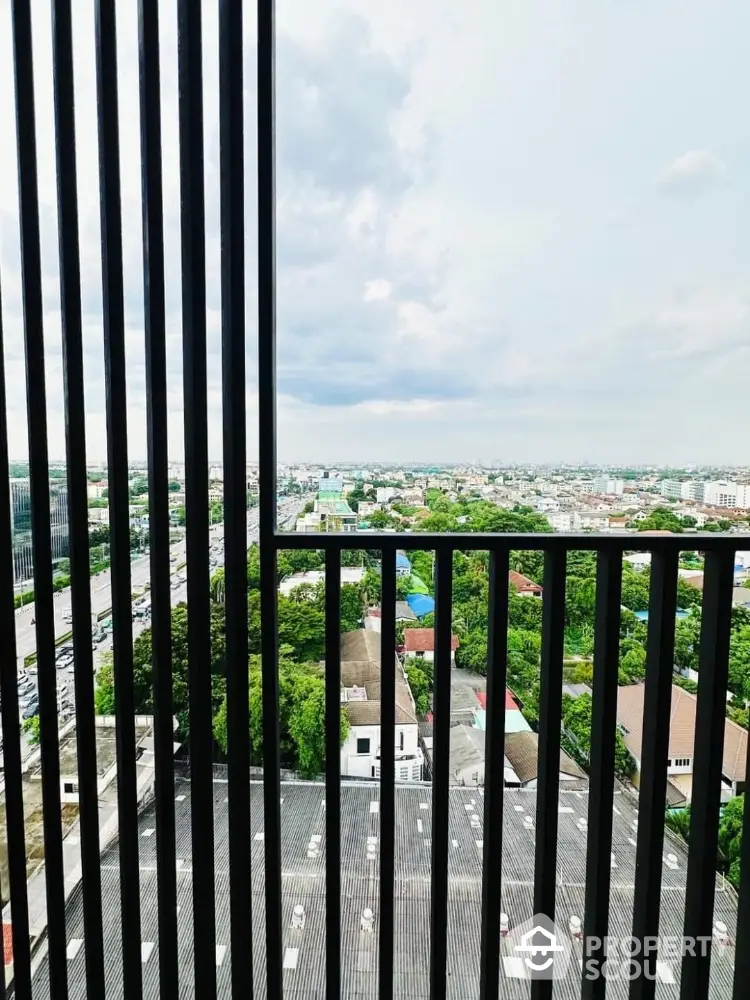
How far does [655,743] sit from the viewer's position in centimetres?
92

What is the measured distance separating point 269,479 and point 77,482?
0.43 meters

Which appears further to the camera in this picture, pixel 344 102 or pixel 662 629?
pixel 344 102

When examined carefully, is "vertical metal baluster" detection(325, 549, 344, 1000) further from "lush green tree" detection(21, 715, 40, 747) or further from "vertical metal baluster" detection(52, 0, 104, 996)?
"lush green tree" detection(21, 715, 40, 747)

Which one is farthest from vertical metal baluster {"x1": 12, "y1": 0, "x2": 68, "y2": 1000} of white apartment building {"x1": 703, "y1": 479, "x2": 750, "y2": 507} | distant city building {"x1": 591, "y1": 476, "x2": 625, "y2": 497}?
white apartment building {"x1": 703, "y1": 479, "x2": 750, "y2": 507}

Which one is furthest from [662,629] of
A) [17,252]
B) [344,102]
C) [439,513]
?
[17,252]

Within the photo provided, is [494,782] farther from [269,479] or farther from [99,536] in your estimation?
[99,536]

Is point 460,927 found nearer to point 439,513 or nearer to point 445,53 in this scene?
point 439,513

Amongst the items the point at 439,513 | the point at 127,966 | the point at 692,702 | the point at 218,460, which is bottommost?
the point at 127,966

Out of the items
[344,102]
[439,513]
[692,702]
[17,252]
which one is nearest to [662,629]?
[692,702]

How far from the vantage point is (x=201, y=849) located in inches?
38.3

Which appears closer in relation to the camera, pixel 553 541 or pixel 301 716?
pixel 553 541

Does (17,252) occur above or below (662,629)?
above

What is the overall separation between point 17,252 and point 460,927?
1844 millimetres

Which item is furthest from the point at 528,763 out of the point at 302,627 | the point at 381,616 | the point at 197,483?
the point at 197,483
